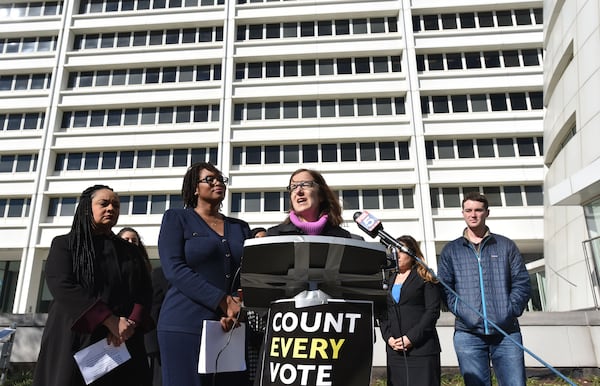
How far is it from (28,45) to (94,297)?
32.4 m

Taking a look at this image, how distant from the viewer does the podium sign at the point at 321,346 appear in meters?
1.68

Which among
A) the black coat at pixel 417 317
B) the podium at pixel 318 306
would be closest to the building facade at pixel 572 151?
the black coat at pixel 417 317

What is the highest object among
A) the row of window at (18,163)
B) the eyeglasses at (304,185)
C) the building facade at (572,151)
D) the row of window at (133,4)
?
the row of window at (133,4)

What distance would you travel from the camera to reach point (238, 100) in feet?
84.4

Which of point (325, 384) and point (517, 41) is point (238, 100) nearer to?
point (517, 41)

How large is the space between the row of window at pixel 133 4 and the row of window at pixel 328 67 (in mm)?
5963

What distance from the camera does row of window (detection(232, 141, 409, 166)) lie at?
81.3 feet

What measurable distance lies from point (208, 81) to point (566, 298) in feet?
72.2

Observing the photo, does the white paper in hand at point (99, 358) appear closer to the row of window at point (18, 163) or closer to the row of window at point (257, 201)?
the row of window at point (257, 201)

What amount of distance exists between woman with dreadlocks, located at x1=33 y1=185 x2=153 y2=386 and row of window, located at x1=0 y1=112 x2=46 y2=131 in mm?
28319

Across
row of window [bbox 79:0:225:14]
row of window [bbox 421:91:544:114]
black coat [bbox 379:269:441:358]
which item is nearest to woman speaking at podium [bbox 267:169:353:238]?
black coat [bbox 379:269:441:358]

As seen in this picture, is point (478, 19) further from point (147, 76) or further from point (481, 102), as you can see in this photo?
point (147, 76)

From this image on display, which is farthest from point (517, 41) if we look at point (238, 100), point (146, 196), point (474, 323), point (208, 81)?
point (474, 323)

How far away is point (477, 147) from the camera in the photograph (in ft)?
80.9
